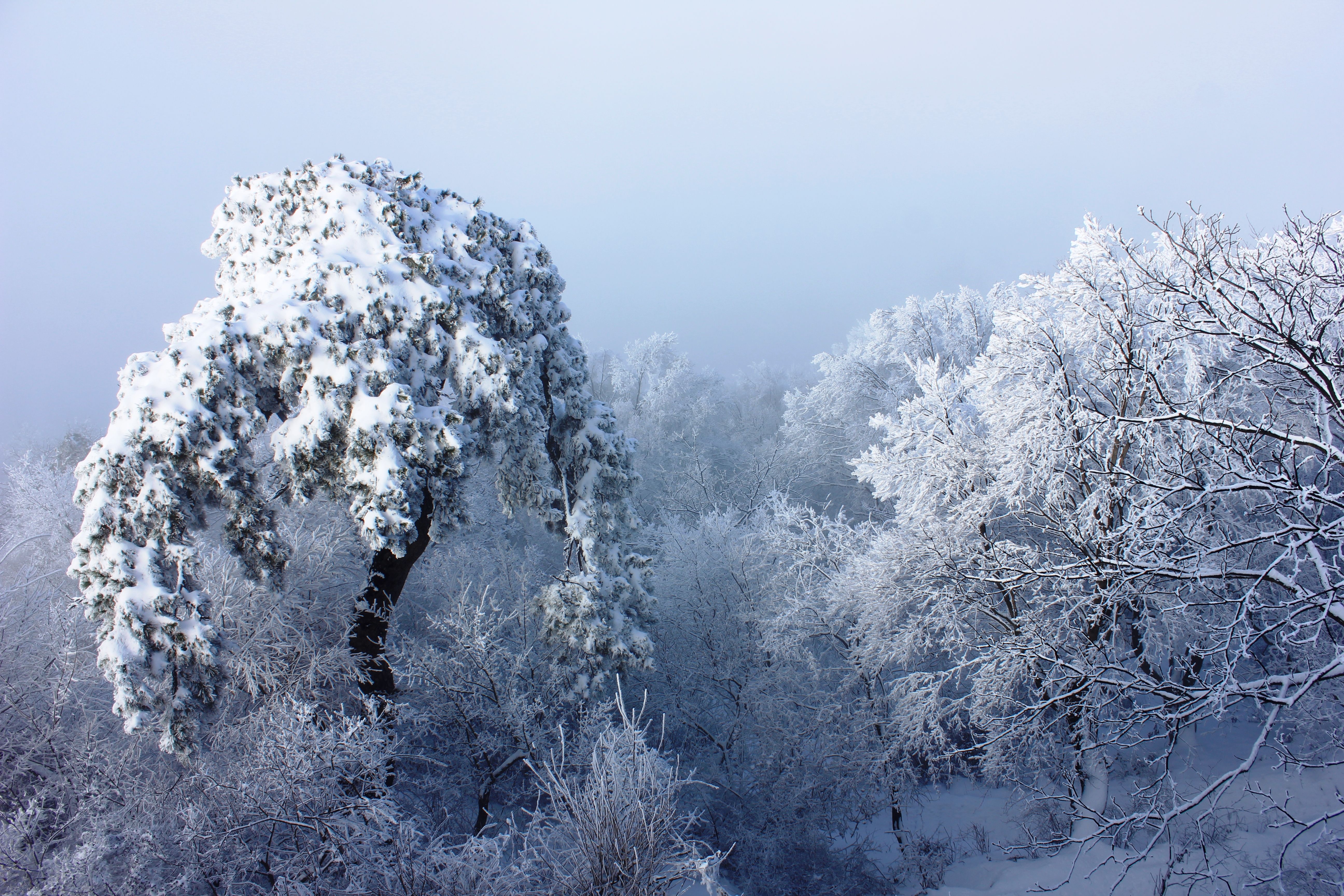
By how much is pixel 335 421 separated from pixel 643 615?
239 inches

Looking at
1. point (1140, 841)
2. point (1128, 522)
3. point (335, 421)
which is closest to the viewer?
point (1128, 522)

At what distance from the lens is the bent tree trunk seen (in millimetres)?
8234

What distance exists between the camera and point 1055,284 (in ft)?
30.9

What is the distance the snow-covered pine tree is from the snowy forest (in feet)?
0.15

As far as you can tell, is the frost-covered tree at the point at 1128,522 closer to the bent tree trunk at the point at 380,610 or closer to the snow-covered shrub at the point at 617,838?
the snow-covered shrub at the point at 617,838

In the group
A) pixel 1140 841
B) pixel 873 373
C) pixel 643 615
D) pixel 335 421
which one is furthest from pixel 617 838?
pixel 873 373

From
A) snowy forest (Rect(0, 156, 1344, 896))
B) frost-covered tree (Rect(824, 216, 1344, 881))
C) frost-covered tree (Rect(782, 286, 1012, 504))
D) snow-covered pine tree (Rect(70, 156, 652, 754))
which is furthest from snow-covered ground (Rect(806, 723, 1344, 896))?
frost-covered tree (Rect(782, 286, 1012, 504))

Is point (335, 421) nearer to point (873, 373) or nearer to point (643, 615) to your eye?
point (643, 615)

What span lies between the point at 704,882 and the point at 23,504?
29702 millimetres

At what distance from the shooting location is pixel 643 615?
10.6m

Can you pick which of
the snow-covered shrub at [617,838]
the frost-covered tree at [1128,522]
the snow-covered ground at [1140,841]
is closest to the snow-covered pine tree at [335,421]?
the snow-covered shrub at [617,838]

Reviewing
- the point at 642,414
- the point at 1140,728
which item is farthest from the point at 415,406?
the point at 642,414

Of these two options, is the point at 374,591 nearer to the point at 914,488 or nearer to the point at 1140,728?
the point at 914,488

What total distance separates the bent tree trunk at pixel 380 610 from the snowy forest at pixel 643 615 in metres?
0.07
